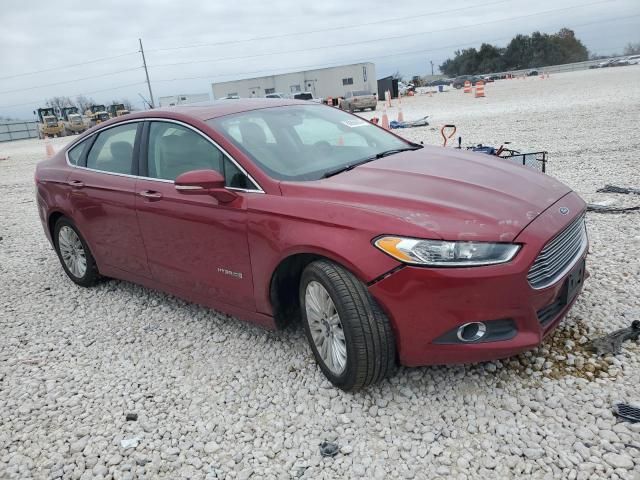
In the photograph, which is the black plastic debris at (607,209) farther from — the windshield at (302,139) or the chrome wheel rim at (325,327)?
the chrome wheel rim at (325,327)

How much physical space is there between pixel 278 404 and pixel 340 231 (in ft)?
3.62

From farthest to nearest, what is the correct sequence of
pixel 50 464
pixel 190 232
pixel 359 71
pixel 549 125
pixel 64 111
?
pixel 359 71 < pixel 64 111 < pixel 549 125 < pixel 190 232 < pixel 50 464

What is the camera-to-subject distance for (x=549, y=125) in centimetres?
1328

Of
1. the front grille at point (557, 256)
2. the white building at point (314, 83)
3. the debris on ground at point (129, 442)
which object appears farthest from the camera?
the white building at point (314, 83)

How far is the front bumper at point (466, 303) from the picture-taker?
245cm

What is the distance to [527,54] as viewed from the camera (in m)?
88.6

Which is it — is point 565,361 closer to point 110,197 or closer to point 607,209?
point 607,209

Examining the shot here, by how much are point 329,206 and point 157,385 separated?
1.66 metres

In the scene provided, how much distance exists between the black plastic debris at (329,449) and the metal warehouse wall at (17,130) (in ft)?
173

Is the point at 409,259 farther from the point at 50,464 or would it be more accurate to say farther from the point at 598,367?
the point at 50,464

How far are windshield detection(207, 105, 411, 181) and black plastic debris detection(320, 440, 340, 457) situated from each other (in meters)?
1.52

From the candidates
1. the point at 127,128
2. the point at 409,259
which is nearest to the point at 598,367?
the point at 409,259

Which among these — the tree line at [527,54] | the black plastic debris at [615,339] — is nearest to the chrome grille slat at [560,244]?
the black plastic debris at [615,339]

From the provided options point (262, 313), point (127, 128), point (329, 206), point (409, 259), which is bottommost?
point (262, 313)
